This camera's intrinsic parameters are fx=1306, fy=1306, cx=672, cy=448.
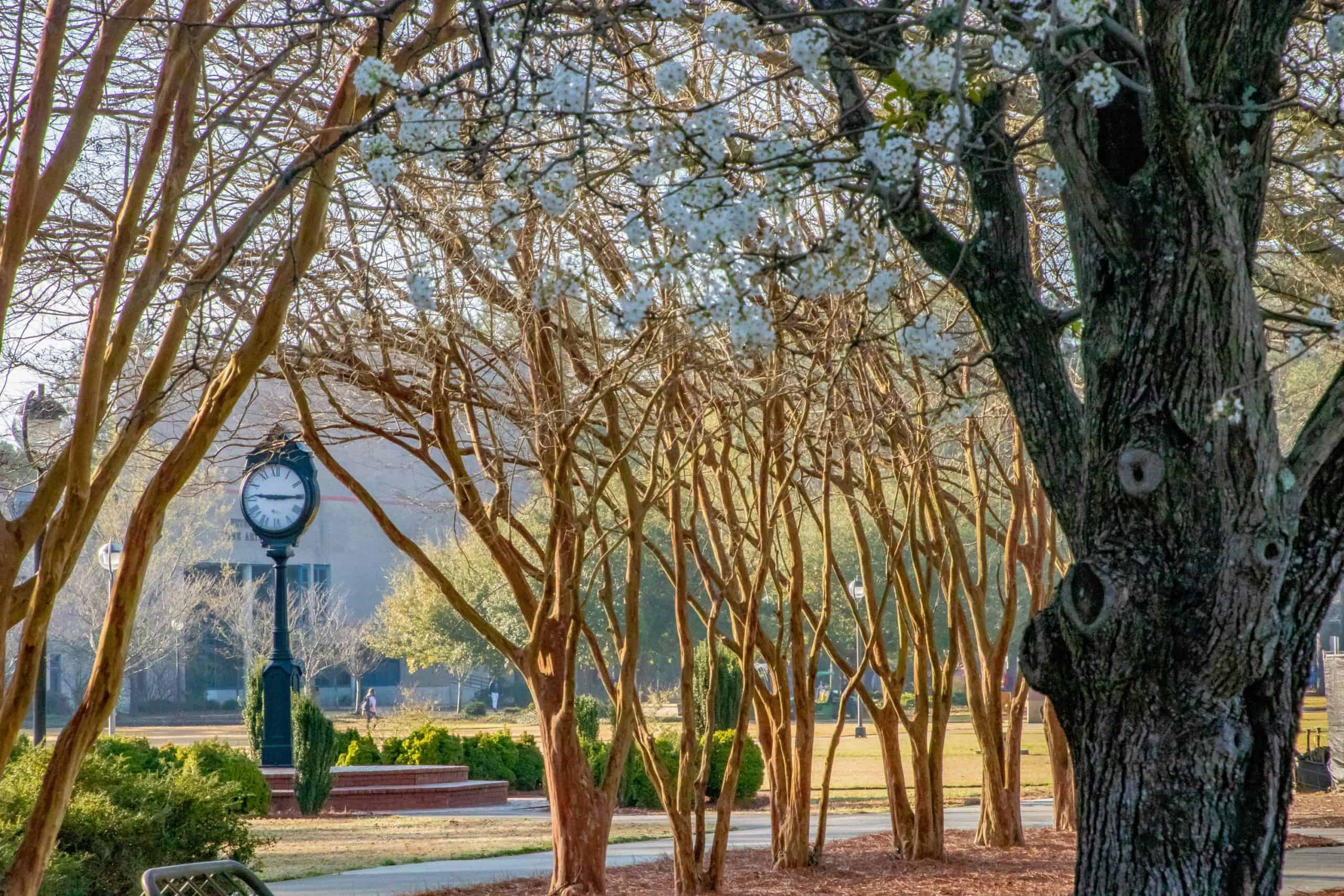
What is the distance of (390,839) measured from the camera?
11570 mm

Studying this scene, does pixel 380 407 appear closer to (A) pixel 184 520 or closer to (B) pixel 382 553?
(A) pixel 184 520

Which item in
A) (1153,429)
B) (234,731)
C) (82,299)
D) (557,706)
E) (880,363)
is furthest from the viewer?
(234,731)

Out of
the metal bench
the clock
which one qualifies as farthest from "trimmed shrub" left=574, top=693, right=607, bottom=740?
the metal bench

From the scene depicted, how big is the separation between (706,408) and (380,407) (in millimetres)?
4163

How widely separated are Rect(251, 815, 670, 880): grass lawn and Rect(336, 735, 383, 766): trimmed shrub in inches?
99.3

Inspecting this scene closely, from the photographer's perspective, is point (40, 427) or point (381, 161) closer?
point (381, 161)

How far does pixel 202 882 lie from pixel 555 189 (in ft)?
8.24

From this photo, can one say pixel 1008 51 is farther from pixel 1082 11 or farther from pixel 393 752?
pixel 393 752

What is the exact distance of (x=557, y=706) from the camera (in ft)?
22.9

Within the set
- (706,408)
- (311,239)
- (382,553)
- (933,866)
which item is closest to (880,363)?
(706,408)

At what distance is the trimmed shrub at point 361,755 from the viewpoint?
17.0m

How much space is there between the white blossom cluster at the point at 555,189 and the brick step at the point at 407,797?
12622 mm

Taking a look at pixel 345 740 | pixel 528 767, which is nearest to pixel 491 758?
pixel 528 767

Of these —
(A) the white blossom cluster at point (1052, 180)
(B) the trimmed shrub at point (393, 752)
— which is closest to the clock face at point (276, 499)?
(B) the trimmed shrub at point (393, 752)
